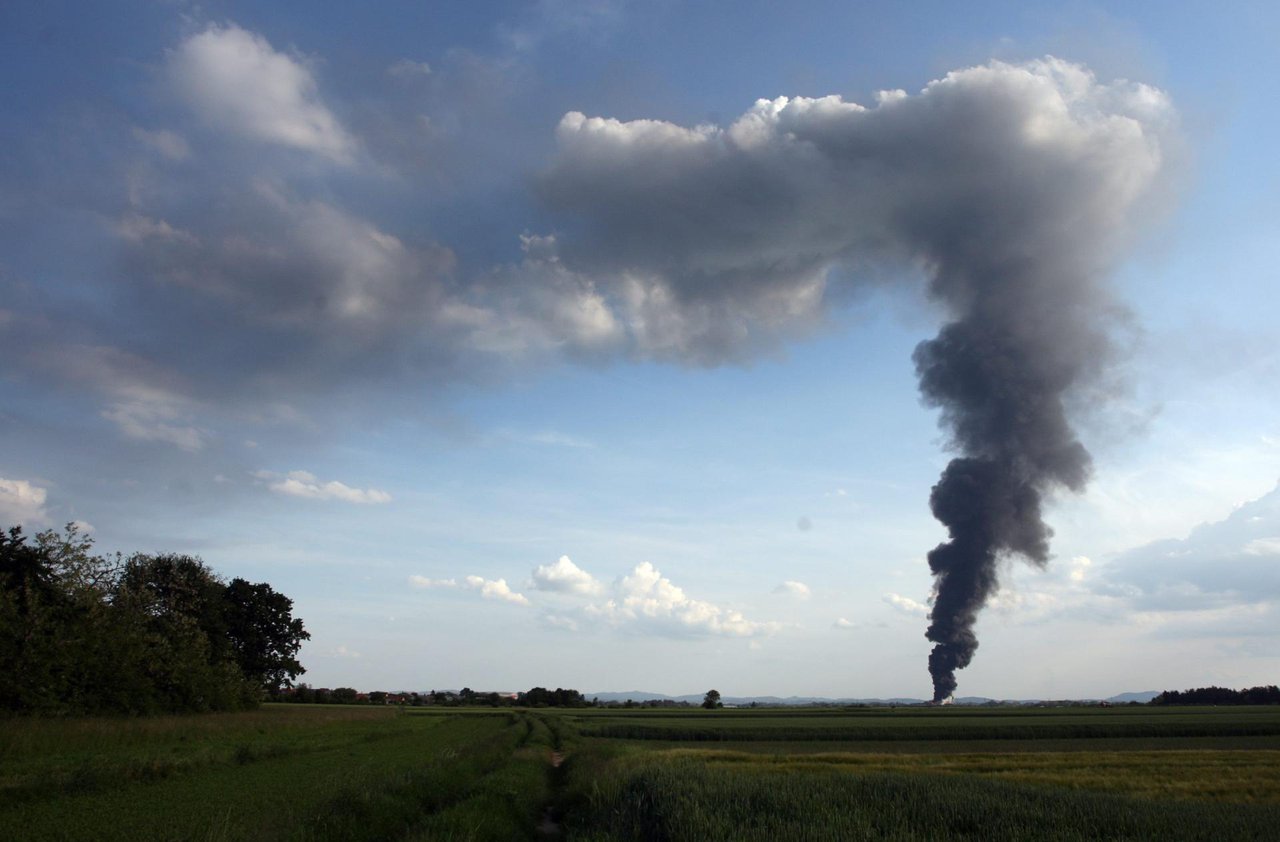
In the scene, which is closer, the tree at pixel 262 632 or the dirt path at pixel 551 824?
the dirt path at pixel 551 824

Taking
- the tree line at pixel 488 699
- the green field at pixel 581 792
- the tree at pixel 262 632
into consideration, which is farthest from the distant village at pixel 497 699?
the green field at pixel 581 792

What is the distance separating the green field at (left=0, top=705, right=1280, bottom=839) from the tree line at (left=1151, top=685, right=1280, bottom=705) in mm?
124940

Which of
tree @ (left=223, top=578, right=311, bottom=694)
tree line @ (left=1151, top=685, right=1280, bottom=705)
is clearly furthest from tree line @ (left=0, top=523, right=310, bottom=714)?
tree line @ (left=1151, top=685, right=1280, bottom=705)

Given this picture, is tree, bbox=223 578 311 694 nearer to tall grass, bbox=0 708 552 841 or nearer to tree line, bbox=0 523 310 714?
tree line, bbox=0 523 310 714

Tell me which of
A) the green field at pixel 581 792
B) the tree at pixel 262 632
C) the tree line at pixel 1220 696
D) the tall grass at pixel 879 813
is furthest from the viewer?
the tree line at pixel 1220 696

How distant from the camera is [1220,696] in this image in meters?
136

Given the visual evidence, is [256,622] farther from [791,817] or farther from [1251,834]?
[1251,834]

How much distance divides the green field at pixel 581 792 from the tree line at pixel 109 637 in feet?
22.0

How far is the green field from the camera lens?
12.8 metres

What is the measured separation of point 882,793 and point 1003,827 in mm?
3480

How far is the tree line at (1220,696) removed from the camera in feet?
417

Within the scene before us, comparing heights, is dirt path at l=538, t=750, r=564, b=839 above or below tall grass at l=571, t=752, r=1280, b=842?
below

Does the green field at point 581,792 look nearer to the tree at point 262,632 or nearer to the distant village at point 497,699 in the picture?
the tree at point 262,632

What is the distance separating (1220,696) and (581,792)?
16453 cm
